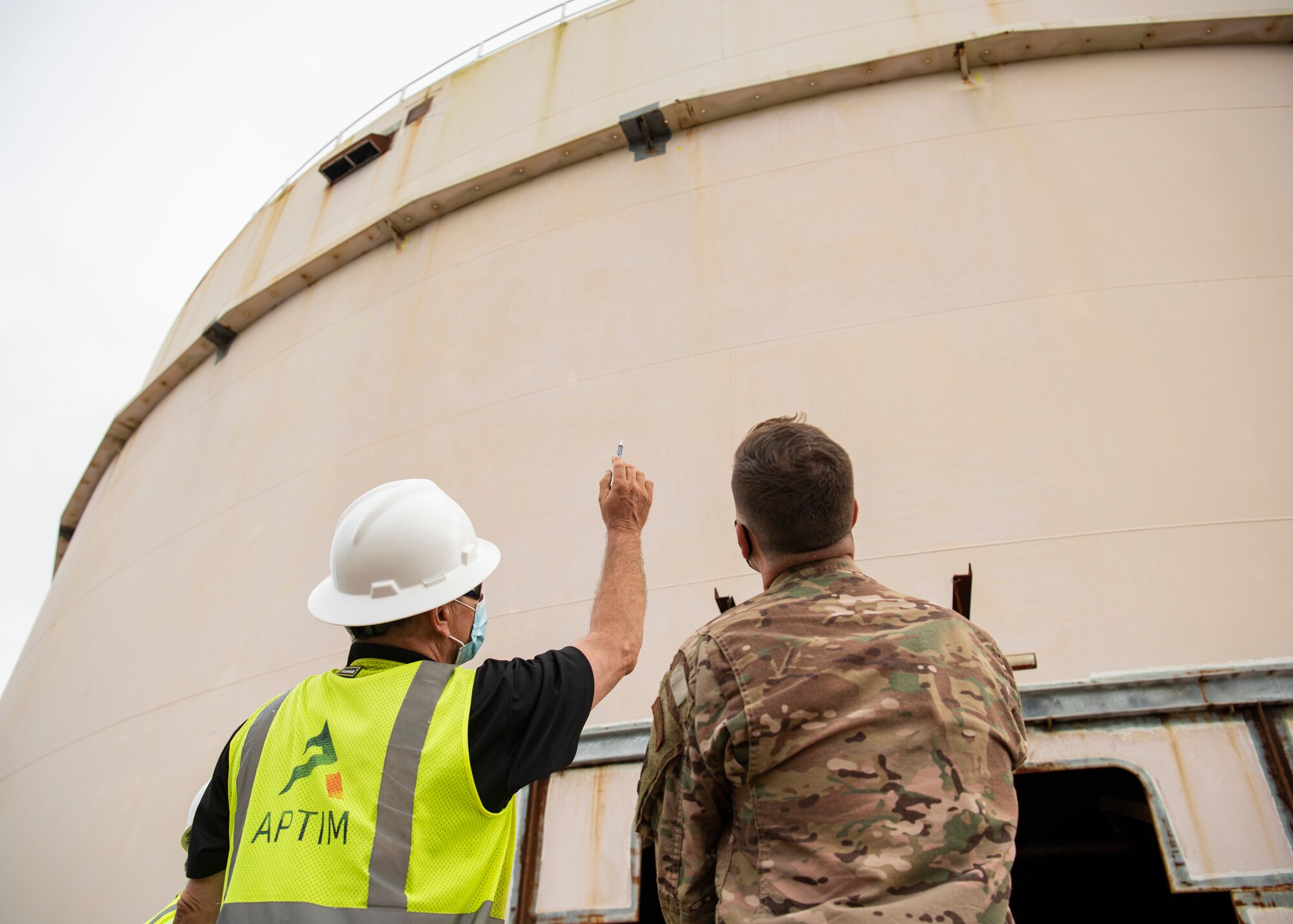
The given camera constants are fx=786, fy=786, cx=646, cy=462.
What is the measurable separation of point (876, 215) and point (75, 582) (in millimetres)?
8202

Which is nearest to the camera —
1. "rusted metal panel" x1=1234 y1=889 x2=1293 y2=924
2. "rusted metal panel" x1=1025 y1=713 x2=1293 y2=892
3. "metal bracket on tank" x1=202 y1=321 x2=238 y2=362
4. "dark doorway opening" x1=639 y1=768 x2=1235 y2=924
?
"rusted metal panel" x1=1234 y1=889 x2=1293 y2=924

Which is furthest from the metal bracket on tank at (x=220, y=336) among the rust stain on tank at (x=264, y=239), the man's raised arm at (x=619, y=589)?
the man's raised arm at (x=619, y=589)

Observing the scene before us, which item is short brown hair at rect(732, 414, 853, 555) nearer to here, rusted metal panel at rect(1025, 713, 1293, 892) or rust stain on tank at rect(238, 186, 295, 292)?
rusted metal panel at rect(1025, 713, 1293, 892)

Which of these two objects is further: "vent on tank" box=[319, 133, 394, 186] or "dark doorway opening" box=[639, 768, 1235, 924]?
"vent on tank" box=[319, 133, 394, 186]

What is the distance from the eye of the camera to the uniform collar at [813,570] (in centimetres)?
163

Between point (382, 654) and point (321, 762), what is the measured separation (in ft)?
0.89

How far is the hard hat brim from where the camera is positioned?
1.87 m

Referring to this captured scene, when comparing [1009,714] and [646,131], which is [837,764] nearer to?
[1009,714]

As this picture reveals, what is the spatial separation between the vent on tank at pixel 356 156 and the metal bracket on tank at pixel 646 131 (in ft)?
10.6

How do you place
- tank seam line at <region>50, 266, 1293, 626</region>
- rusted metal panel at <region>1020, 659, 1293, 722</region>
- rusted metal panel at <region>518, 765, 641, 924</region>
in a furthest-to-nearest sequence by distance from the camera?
tank seam line at <region>50, 266, 1293, 626</region>, rusted metal panel at <region>518, 765, 641, 924</region>, rusted metal panel at <region>1020, 659, 1293, 722</region>

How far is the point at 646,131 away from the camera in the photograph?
576cm

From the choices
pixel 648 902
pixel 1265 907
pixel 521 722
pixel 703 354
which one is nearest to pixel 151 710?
pixel 648 902

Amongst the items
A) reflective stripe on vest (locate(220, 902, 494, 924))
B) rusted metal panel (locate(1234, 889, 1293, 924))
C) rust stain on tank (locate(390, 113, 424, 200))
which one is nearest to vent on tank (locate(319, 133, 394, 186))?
rust stain on tank (locate(390, 113, 424, 200))

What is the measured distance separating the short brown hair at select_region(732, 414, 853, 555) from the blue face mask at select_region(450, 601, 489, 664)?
0.79 meters
